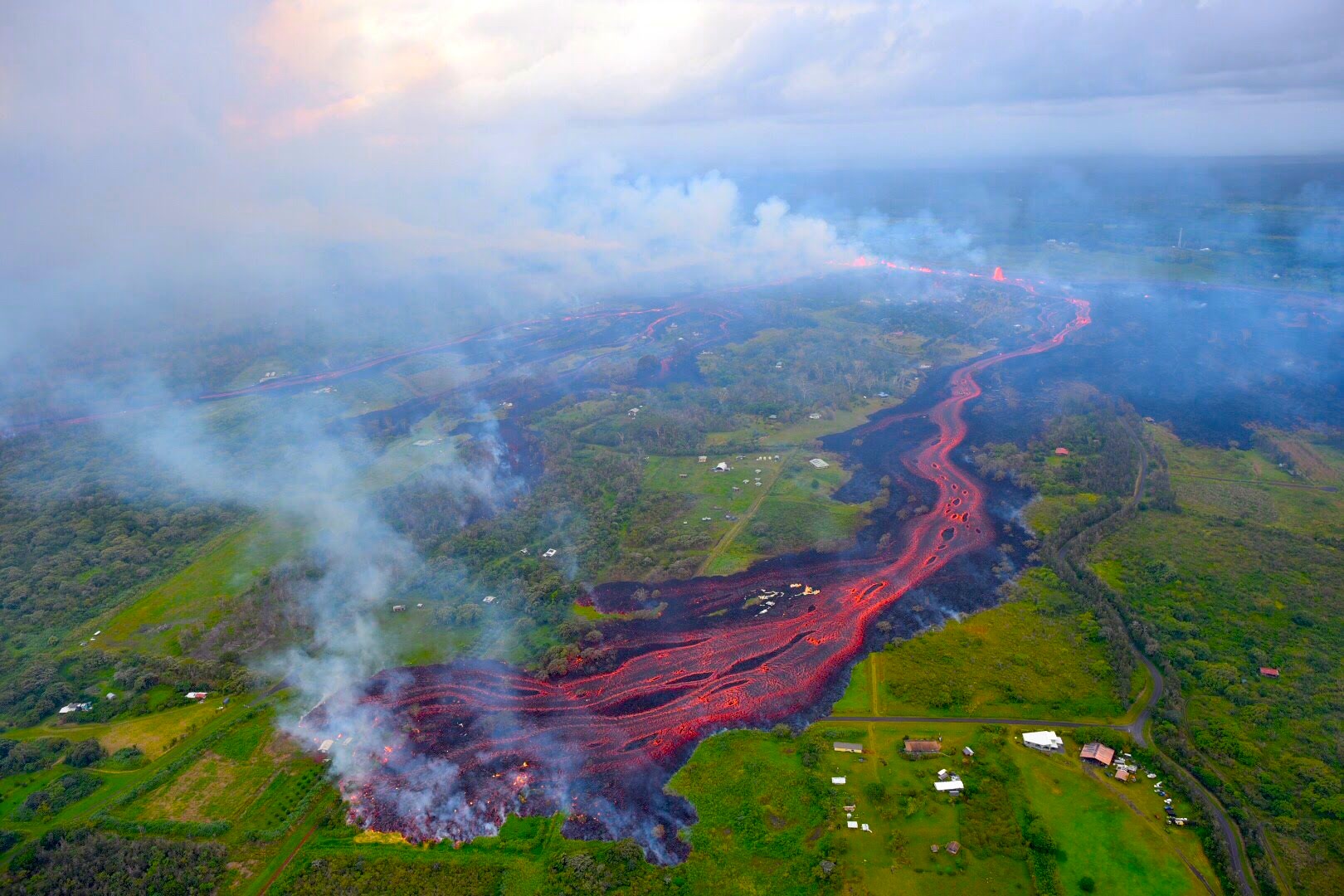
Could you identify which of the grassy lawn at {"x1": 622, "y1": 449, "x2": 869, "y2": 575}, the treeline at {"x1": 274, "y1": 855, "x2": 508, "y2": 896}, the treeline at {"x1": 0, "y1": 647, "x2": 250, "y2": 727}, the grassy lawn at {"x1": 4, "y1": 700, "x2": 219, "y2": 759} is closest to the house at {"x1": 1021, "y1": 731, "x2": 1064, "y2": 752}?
the grassy lawn at {"x1": 622, "y1": 449, "x2": 869, "y2": 575}

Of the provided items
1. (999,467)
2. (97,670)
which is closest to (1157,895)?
(999,467)

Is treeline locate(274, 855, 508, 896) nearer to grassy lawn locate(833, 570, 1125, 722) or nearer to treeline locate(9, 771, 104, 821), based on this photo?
treeline locate(9, 771, 104, 821)

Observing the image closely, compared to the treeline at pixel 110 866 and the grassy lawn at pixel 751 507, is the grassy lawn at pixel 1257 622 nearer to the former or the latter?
the grassy lawn at pixel 751 507

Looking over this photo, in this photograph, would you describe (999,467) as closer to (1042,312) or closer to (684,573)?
(684,573)

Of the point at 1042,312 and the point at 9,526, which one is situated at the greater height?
the point at 9,526

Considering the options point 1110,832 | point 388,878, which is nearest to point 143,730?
point 388,878

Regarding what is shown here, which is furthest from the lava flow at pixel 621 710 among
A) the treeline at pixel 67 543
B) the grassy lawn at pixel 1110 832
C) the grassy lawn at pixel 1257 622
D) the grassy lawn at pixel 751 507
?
the treeline at pixel 67 543
